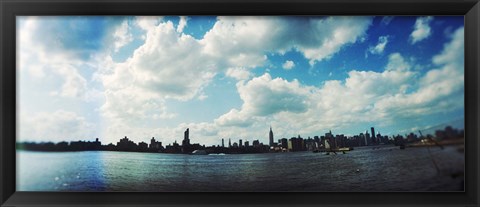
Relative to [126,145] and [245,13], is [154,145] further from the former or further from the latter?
[245,13]

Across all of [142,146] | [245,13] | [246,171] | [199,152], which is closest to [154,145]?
[142,146]

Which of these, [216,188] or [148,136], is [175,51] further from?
[216,188]

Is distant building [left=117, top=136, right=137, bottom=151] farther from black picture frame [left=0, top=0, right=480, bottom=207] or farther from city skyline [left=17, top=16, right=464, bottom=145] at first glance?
black picture frame [left=0, top=0, right=480, bottom=207]

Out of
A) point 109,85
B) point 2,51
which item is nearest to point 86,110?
point 109,85

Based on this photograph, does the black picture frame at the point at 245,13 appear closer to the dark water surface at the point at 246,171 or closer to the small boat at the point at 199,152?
the dark water surface at the point at 246,171

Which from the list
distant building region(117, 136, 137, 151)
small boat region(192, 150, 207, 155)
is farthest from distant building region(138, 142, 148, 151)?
small boat region(192, 150, 207, 155)
